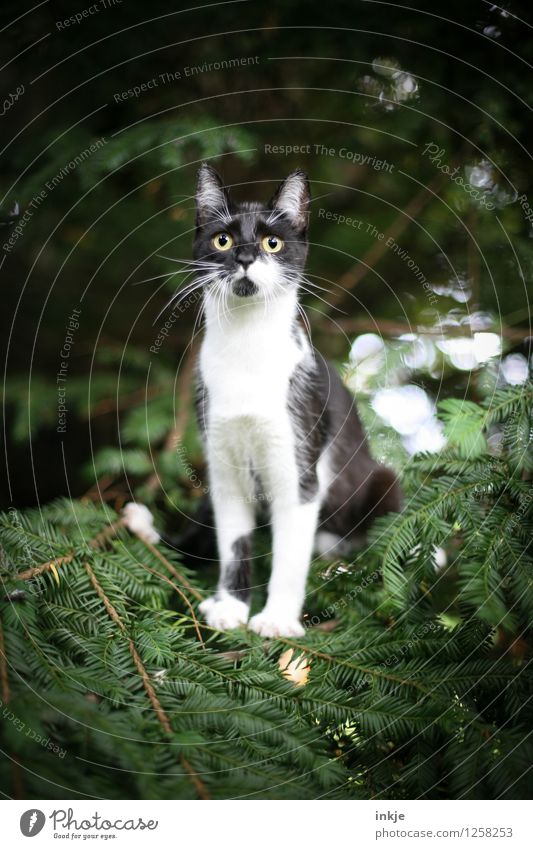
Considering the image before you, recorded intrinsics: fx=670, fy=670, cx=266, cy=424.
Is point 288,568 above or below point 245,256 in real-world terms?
below

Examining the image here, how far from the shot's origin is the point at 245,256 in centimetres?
128

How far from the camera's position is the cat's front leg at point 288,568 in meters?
1.36

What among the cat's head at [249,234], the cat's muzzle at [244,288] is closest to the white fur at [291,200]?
the cat's head at [249,234]

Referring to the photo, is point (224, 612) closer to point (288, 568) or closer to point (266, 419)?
point (288, 568)

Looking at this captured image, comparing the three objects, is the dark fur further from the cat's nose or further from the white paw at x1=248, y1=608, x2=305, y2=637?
the white paw at x1=248, y1=608, x2=305, y2=637

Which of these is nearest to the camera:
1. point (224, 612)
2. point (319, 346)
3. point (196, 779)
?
point (196, 779)

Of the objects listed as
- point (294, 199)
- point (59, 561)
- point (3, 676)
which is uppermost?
point (294, 199)

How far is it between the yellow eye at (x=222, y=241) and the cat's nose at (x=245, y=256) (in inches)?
1.4

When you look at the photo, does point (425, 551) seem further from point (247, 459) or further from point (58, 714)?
point (58, 714)

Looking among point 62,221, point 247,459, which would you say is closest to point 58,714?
point 247,459

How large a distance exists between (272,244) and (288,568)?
67cm

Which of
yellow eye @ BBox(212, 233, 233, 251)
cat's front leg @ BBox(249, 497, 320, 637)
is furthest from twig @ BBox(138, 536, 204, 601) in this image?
yellow eye @ BBox(212, 233, 233, 251)

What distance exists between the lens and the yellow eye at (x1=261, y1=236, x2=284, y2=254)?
4.31 ft
